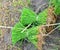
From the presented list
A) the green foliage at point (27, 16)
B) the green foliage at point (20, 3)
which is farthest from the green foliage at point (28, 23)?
the green foliage at point (20, 3)

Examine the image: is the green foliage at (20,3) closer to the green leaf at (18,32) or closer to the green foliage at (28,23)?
the green foliage at (28,23)

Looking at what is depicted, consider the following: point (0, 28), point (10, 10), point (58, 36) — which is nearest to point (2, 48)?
point (0, 28)

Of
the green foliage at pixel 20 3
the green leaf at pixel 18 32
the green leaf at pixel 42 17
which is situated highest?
the green foliage at pixel 20 3

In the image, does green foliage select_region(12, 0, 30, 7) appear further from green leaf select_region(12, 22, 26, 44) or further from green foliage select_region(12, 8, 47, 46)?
green leaf select_region(12, 22, 26, 44)

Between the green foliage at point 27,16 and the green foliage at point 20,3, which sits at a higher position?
the green foliage at point 20,3

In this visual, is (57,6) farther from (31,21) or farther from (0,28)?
(0,28)

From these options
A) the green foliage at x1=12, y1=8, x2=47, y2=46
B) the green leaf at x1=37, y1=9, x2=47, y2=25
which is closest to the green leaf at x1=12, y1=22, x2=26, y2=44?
the green foliage at x1=12, y1=8, x2=47, y2=46

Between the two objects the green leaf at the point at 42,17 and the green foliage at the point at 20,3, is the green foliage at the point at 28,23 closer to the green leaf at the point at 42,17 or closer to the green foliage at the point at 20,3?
the green leaf at the point at 42,17

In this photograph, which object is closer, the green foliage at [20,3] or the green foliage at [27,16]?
the green foliage at [27,16]

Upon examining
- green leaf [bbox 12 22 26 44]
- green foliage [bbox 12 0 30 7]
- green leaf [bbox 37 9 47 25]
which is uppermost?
green foliage [bbox 12 0 30 7]

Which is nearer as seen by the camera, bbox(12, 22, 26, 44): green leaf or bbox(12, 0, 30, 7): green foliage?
bbox(12, 22, 26, 44): green leaf
